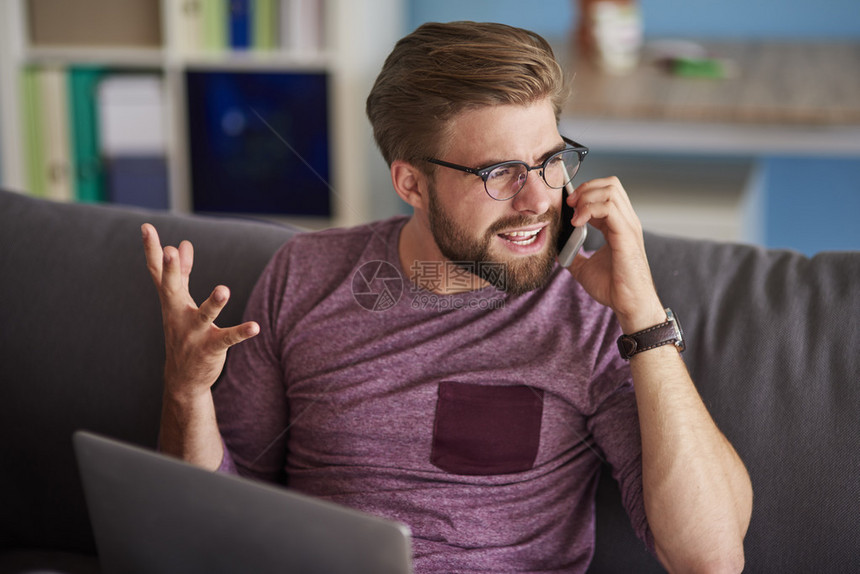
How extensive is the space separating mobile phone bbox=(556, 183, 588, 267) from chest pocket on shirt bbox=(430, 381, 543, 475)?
17 centimetres

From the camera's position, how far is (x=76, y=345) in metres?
1.35

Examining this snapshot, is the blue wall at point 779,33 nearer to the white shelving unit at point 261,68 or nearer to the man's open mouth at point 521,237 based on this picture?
the white shelving unit at point 261,68

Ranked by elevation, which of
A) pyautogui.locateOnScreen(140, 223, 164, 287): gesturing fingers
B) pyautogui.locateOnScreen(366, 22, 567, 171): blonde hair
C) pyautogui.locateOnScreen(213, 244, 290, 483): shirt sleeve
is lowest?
pyautogui.locateOnScreen(213, 244, 290, 483): shirt sleeve

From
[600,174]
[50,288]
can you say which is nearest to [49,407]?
[50,288]

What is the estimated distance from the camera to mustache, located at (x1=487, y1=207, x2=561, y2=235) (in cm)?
106

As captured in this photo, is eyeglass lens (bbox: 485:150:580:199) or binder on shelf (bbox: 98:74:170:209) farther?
binder on shelf (bbox: 98:74:170:209)

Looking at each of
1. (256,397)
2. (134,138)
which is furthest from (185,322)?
(134,138)

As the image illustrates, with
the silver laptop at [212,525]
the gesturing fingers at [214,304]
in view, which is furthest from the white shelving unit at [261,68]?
the silver laptop at [212,525]

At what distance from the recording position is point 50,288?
1376mm

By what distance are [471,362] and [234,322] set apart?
385mm

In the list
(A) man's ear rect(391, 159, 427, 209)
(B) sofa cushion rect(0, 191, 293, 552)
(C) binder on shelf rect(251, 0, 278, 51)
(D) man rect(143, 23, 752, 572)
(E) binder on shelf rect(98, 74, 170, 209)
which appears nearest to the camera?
(D) man rect(143, 23, 752, 572)

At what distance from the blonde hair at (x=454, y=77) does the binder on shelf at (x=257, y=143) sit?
1.45 m

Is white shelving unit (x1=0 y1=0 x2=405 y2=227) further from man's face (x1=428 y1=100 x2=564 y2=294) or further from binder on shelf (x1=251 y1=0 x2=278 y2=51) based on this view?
man's face (x1=428 y1=100 x2=564 y2=294)

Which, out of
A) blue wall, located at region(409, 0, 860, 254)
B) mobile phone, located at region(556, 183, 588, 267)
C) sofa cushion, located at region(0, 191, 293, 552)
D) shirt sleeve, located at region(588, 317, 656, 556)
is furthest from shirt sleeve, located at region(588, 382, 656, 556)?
blue wall, located at region(409, 0, 860, 254)
